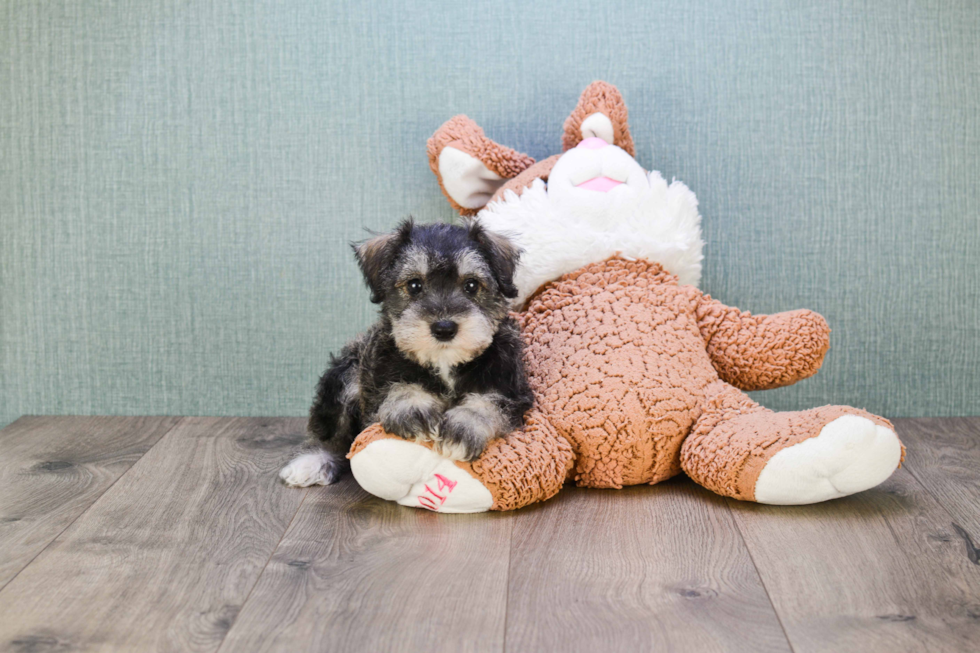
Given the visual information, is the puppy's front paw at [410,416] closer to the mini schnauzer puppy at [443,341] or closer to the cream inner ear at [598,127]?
the mini schnauzer puppy at [443,341]

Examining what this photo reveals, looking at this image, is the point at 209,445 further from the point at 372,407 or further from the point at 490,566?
the point at 490,566

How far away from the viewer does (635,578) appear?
1.73 metres

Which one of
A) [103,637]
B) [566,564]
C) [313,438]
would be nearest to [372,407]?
[313,438]

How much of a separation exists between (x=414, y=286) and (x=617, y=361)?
0.60 meters

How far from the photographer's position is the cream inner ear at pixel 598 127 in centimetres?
251

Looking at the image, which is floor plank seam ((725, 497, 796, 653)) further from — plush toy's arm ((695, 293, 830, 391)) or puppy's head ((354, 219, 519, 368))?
puppy's head ((354, 219, 519, 368))

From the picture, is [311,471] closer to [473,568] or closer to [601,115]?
[473,568]

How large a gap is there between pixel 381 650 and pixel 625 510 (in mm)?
830

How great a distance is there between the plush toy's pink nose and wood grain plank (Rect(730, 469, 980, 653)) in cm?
109

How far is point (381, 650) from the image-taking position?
148 cm

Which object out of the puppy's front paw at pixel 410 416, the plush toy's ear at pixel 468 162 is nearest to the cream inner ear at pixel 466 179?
the plush toy's ear at pixel 468 162

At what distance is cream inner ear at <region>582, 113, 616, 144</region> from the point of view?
2.51 metres

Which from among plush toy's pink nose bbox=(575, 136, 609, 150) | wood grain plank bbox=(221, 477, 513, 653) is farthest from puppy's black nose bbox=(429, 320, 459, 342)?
plush toy's pink nose bbox=(575, 136, 609, 150)

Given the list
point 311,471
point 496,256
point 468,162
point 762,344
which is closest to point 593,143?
point 468,162
